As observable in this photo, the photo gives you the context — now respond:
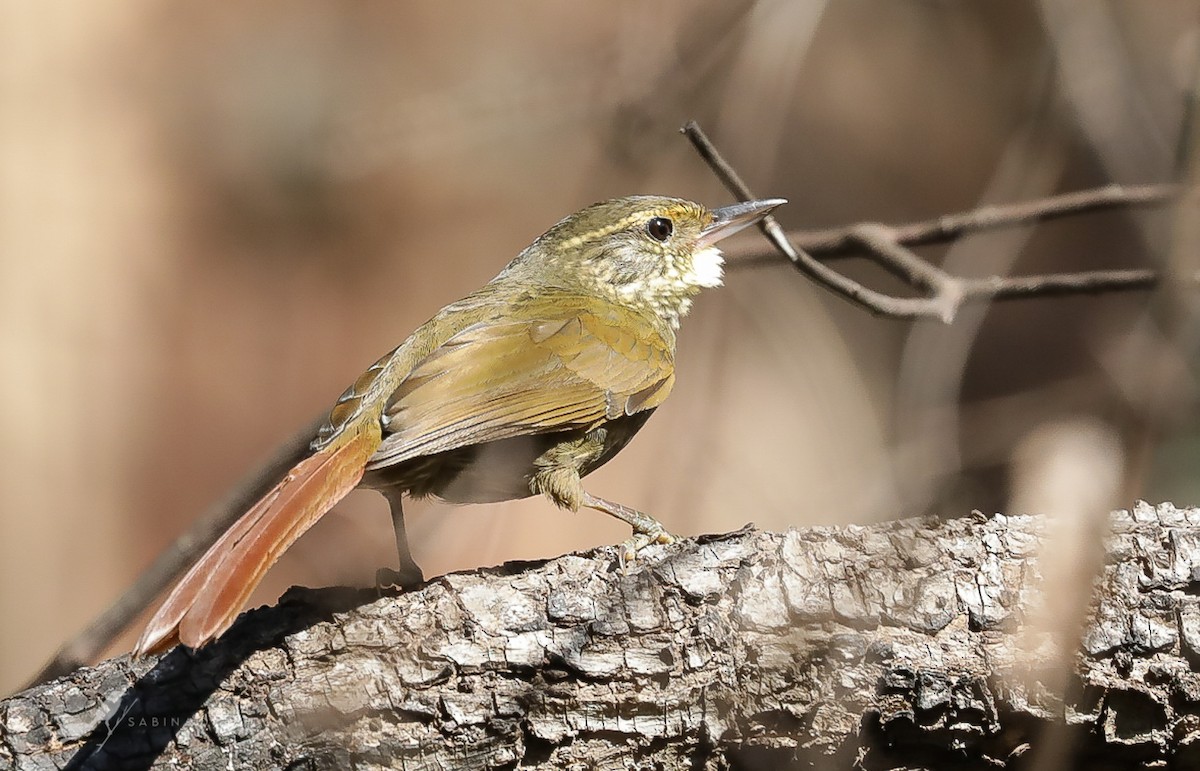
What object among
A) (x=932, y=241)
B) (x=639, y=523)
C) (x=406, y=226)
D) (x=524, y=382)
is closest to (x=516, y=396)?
(x=524, y=382)

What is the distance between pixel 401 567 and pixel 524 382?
621 millimetres

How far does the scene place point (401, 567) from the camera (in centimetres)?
330

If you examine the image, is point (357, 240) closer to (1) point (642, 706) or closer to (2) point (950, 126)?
(2) point (950, 126)

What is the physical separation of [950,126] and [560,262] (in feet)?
11.9

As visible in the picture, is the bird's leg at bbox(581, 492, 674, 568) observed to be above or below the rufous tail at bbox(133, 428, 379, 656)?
above

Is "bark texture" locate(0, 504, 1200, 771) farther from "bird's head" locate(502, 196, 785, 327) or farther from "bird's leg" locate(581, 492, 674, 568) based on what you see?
"bird's head" locate(502, 196, 785, 327)

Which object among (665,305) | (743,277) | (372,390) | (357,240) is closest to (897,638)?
(372,390)

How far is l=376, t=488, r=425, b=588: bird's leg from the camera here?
3.13 m

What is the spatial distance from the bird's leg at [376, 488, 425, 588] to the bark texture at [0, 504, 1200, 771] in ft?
1.47

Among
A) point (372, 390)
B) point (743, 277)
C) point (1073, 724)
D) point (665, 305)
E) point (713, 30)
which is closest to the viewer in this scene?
point (1073, 724)

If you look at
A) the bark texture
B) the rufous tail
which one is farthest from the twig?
the rufous tail

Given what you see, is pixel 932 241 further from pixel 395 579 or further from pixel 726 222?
pixel 395 579

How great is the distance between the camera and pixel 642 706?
2529mm

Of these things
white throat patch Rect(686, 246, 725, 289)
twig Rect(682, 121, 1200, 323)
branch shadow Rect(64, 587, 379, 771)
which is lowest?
branch shadow Rect(64, 587, 379, 771)
